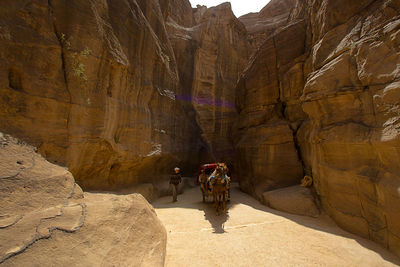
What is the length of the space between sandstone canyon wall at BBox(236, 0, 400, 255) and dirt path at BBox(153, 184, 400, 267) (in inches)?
27.5

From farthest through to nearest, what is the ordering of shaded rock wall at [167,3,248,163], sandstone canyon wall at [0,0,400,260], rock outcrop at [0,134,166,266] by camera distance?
shaded rock wall at [167,3,248,163] → sandstone canyon wall at [0,0,400,260] → rock outcrop at [0,134,166,266]

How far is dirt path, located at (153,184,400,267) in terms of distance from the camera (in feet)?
11.7

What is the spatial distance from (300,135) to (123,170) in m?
8.97

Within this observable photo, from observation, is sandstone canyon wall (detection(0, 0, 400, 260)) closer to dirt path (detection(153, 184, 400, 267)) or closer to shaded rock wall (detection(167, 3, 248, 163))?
dirt path (detection(153, 184, 400, 267))

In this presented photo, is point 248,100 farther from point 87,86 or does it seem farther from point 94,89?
point 87,86

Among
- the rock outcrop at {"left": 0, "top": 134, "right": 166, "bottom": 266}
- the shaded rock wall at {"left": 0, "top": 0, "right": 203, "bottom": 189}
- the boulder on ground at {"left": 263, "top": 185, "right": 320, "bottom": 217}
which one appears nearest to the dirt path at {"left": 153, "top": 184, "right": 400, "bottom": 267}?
the boulder on ground at {"left": 263, "top": 185, "right": 320, "bottom": 217}

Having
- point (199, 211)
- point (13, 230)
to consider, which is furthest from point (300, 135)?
point (13, 230)

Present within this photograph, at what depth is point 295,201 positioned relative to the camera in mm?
7020

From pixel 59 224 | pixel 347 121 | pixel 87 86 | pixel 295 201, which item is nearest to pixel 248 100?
pixel 347 121

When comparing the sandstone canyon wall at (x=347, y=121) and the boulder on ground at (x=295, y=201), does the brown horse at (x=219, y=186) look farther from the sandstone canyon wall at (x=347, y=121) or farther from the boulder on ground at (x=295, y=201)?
the sandstone canyon wall at (x=347, y=121)

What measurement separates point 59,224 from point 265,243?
4.08 m

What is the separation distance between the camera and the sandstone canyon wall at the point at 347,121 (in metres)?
4.39

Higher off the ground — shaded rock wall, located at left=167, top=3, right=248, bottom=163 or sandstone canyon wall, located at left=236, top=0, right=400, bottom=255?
shaded rock wall, located at left=167, top=3, right=248, bottom=163

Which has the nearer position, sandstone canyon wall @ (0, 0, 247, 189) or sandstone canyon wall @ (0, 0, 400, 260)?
sandstone canyon wall @ (0, 0, 400, 260)
